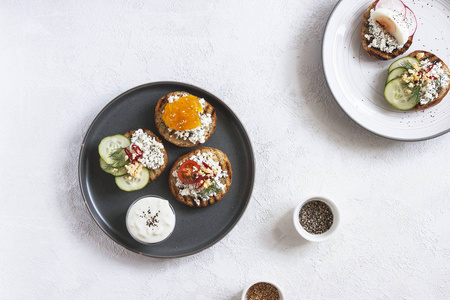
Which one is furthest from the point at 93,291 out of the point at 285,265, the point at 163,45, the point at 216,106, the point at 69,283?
the point at 163,45

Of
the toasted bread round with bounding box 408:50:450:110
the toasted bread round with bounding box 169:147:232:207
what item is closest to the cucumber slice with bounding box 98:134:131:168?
the toasted bread round with bounding box 169:147:232:207

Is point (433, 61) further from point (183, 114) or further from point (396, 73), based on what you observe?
point (183, 114)

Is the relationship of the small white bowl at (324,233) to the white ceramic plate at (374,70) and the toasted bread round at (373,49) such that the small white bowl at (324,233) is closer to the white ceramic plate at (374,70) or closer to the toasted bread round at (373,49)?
the white ceramic plate at (374,70)

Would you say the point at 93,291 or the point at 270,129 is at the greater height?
the point at 270,129

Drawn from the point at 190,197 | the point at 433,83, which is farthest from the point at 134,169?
the point at 433,83

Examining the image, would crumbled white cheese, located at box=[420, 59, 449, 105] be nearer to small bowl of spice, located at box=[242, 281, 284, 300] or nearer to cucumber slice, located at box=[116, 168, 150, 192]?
small bowl of spice, located at box=[242, 281, 284, 300]

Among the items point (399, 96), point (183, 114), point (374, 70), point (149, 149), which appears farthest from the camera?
point (374, 70)

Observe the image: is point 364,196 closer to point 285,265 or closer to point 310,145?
point 310,145
